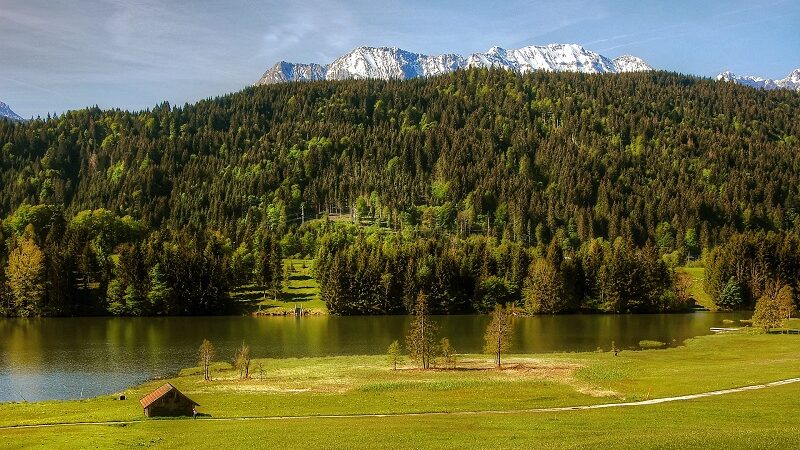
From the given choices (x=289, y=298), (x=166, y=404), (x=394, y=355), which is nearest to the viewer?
(x=166, y=404)

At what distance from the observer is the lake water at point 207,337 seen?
78812 millimetres

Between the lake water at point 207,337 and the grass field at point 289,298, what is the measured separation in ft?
27.4

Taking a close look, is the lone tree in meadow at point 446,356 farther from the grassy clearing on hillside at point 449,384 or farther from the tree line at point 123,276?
the tree line at point 123,276

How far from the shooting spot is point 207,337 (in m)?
118

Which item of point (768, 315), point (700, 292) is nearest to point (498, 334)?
point (768, 315)

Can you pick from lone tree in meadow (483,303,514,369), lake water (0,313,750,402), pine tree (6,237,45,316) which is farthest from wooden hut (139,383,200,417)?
pine tree (6,237,45,316)

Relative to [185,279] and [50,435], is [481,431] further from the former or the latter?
[185,279]

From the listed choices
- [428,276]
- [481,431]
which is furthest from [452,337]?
[481,431]

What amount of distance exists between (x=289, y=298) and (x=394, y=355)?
95.7 meters

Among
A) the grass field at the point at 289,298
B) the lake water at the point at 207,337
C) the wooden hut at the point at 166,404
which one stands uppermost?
the grass field at the point at 289,298

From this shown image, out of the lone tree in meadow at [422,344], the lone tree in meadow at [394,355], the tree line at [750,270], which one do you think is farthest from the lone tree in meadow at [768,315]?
the lone tree in meadow at [394,355]

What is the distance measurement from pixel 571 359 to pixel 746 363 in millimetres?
21908

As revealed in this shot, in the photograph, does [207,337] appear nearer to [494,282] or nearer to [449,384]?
[449,384]

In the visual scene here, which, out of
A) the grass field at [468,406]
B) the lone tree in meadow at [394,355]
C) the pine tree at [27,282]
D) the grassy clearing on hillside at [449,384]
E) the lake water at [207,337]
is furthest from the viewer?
the pine tree at [27,282]
